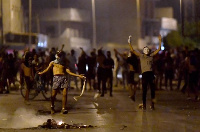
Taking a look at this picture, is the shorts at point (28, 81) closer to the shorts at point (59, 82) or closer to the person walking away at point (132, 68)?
the shorts at point (59, 82)

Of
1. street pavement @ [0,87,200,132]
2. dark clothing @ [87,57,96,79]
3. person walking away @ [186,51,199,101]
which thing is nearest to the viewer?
street pavement @ [0,87,200,132]

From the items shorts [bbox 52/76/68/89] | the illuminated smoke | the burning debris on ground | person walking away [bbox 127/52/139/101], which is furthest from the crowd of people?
the burning debris on ground

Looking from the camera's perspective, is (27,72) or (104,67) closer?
(27,72)

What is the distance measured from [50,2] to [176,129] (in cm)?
4450

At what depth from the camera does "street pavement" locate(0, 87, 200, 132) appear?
10380 millimetres

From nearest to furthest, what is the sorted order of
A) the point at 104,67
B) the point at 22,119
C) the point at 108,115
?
the point at 22,119
the point at 108,115
the point at 104,67

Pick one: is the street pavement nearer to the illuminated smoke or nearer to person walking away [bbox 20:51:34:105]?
the illuminated smoke

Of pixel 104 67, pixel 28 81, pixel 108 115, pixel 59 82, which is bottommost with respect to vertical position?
pixel 108 115

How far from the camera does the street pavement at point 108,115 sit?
10.4m

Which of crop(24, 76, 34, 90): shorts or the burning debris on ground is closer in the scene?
the burning debris on ground

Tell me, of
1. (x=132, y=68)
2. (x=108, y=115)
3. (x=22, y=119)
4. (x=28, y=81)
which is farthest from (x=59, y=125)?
(x=132, y=68)

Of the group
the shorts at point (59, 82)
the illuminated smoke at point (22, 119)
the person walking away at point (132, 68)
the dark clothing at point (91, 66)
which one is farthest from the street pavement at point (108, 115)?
the dark clothing at point (91, 66)

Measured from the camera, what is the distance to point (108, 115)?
12250 millimetres

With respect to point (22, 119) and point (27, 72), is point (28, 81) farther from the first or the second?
point (22, 119)
